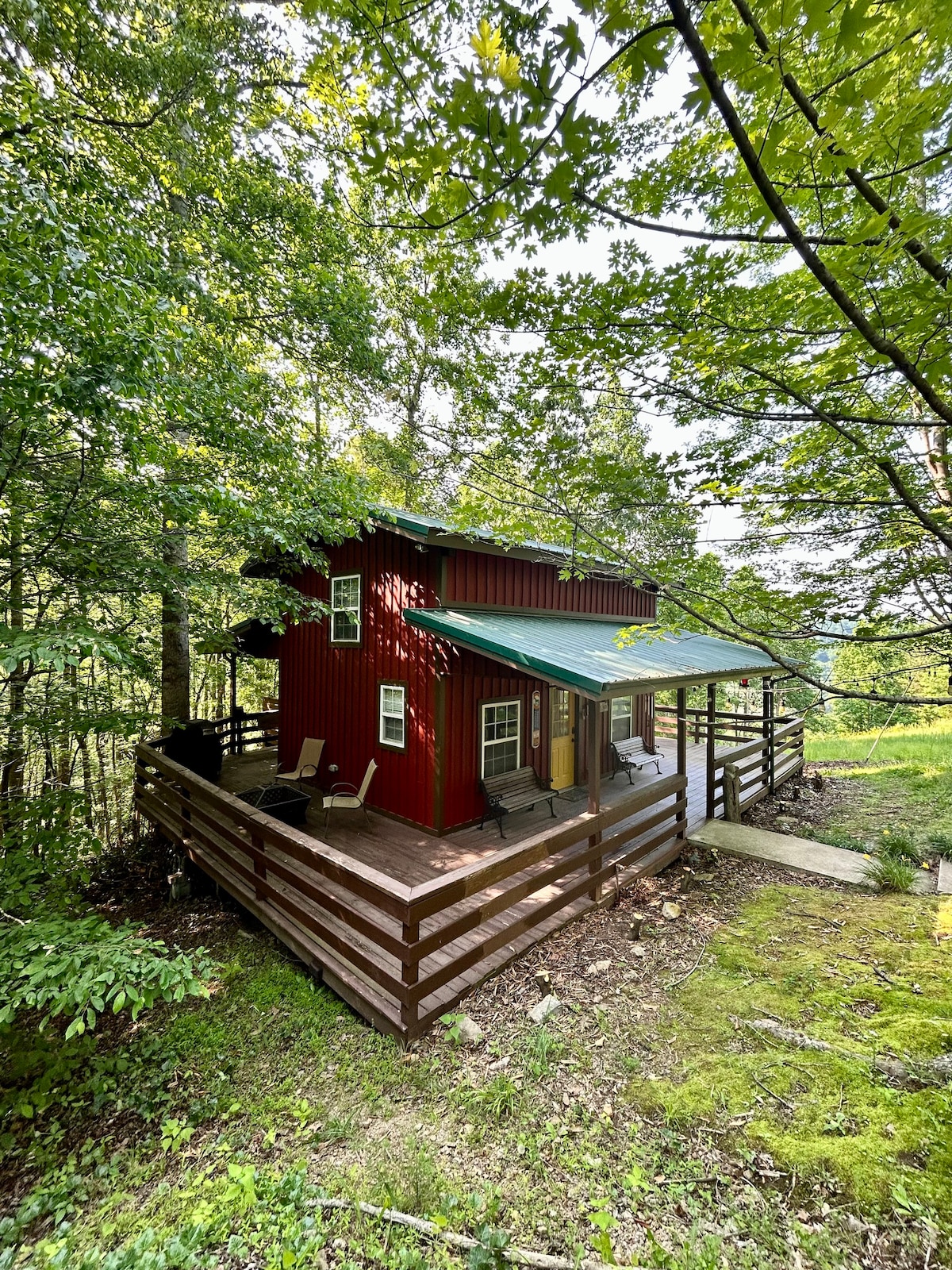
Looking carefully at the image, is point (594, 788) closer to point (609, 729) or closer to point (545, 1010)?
point (545, 1010)

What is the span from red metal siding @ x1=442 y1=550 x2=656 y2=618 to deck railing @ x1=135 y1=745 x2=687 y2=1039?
3.30 metres

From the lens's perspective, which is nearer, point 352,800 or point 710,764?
point 352,800

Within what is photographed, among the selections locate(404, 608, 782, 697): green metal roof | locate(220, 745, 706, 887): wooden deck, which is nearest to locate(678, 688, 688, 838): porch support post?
locate(404, 608, 782, 697): green metal roof

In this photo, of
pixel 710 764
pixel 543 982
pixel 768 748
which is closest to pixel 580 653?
pixel 710 764

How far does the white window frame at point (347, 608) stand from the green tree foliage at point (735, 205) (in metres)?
5.19

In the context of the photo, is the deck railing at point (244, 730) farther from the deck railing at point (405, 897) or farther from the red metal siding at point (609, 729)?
the red metal siding at point (609, 729)

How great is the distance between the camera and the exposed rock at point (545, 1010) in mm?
3424

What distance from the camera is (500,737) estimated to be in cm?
745

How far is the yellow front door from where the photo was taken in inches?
328

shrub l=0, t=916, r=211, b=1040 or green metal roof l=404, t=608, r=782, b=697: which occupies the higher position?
green metal roof l=404, t=608, r=782, b=697

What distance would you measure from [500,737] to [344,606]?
353cm

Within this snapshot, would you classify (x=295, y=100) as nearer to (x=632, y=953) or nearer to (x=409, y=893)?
(x=409, y=893)

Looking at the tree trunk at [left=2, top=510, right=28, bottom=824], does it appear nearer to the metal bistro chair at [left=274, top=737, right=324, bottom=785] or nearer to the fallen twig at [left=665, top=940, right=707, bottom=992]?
the metal bistro chair at [left=274, top=737, right=324, bottom=785]

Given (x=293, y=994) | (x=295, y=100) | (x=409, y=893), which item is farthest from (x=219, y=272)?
(x=293, y=994)
